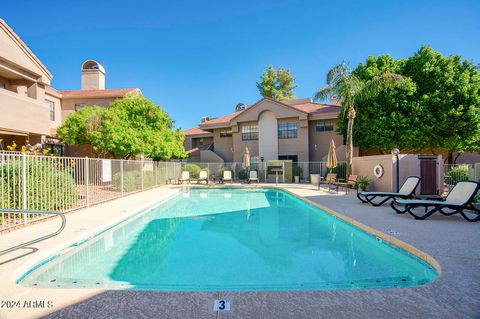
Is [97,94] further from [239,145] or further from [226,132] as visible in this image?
[239,145]

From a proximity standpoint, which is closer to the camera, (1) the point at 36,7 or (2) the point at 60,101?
(1) the point at 36,7

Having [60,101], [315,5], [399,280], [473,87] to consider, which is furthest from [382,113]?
[60,101]

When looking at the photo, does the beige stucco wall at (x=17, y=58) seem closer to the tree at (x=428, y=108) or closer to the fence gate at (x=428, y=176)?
the fence gate at (x=428, y=176)

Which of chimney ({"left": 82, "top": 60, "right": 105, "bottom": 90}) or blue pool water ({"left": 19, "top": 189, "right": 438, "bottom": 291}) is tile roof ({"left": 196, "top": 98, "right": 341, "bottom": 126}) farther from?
blue pool water ({"left": 19, "top": 189, "right": 438, "bottom": 291})

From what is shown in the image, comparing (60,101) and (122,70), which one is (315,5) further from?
(60,101)

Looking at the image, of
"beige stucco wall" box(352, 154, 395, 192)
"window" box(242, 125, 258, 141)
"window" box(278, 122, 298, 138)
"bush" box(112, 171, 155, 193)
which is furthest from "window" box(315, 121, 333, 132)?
"bush" box(112, 171, 155, 193)

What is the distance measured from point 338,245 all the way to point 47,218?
334 inches

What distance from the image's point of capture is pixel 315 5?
1617 centimetres

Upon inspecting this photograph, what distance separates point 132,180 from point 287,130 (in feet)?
53.2

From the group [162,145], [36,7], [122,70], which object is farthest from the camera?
[122,70]

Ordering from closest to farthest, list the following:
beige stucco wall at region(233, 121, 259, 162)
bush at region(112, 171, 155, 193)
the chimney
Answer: bush at region(112, 171, 155, 193) → beige stucco wall at region(233, 121, 259, 162) → the chimney

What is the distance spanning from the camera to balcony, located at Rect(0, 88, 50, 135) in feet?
43.2

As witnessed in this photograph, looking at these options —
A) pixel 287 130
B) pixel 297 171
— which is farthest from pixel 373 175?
pixel 287 130

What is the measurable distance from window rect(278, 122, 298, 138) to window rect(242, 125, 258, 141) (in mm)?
2611
